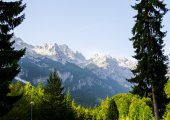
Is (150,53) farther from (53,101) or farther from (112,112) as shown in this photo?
(112,112)

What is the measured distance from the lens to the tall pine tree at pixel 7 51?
27406 millimetres

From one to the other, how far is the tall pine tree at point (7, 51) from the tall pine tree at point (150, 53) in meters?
13.2

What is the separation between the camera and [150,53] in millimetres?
35969

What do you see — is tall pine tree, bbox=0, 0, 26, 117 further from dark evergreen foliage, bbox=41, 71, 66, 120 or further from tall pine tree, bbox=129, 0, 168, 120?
dark evergreen foliage, bbox=41, 71, 66, 120

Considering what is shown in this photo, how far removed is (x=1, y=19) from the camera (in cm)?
2816

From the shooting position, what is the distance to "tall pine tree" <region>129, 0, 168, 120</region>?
118 ft

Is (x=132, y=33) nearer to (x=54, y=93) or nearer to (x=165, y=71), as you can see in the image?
(x=165, y=71)

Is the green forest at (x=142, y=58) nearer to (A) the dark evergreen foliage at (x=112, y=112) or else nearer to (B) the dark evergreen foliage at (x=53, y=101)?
(B) the dark evergreen foliage at (x=53, y=101)

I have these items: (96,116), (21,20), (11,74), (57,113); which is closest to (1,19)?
(21,20)

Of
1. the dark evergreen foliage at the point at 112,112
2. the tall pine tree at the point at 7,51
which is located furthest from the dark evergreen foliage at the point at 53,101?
the tall pine tree at the point at 7,51

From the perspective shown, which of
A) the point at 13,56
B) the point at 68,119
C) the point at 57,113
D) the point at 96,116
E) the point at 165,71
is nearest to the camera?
the point at 13,56

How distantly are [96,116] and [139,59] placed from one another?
514ft

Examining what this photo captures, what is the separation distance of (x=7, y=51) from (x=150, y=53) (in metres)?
15.1

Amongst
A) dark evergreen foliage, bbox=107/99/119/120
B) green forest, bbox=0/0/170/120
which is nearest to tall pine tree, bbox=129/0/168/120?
green forest, bbox=0/0/170/120
